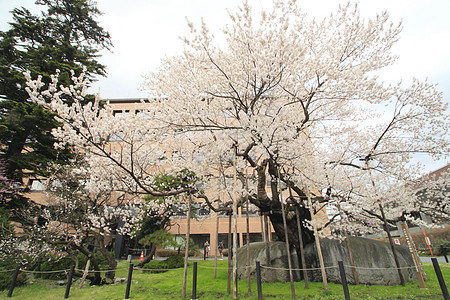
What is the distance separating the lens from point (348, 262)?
8586 millimetres

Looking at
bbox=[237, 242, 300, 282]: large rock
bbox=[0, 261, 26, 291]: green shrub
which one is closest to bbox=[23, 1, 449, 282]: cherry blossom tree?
bbox=[237, 242, 300, 282]: large rock

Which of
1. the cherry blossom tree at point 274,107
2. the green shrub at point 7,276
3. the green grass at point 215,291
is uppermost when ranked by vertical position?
the cherry blossom tree at point 274,107

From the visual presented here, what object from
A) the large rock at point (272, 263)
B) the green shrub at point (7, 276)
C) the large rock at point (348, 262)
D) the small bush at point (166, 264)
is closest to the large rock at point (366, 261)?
the large rock at point (348, 262)

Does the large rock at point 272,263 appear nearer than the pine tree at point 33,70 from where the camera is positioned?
Yes

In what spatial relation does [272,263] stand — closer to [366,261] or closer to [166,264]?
[366,261]

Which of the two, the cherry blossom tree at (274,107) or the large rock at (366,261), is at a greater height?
the cherry blossom tree at (274,107)

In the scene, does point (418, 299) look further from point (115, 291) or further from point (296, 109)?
point (115, 291)

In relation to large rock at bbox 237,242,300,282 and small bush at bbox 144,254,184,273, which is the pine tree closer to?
small bush at bbox 144,254,184,273

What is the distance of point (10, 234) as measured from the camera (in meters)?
9.12

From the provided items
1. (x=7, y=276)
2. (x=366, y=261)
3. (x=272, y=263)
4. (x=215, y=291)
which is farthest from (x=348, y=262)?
(x=7, y=276)

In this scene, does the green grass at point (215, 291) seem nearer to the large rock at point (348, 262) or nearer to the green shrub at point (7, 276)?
the green shrub at point (7, 276)

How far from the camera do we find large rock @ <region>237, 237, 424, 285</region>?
27.2ft

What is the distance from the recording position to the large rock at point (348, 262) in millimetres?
8297

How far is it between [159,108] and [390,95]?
7.56m
